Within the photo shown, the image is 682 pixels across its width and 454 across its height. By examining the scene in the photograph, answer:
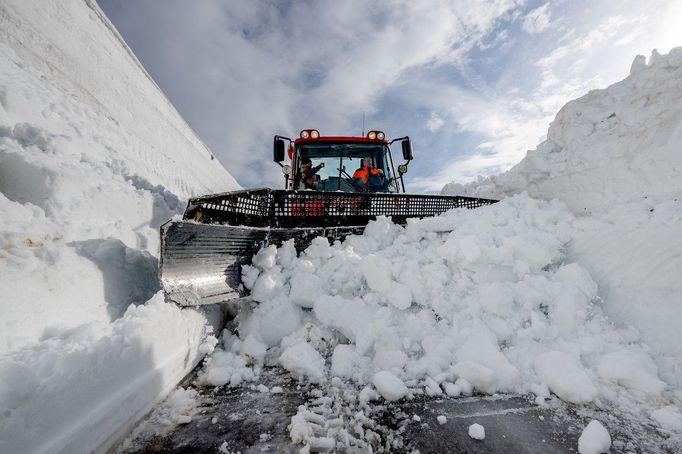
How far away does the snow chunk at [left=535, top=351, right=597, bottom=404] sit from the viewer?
1602 millimetres

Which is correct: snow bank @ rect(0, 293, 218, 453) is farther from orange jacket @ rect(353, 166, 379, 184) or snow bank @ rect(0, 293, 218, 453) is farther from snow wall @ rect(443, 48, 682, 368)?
orange jacket @ rect(353, 166, 379, 184)

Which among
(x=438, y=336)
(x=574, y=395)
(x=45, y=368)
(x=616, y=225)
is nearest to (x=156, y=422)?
(x=45, y=368)

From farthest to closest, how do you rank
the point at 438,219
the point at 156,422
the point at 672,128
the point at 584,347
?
the point at 438,219
the point at 672,128
the point at 584,347
the point at 156,422

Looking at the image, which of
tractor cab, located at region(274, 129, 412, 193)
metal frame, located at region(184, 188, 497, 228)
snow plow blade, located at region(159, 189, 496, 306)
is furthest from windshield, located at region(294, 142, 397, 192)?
snow plow blade, located at region(159, 189, 496, 306)

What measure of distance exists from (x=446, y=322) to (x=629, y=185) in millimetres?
2393

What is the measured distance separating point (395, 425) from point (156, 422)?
1.05m

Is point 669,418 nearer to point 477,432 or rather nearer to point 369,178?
point 477,432

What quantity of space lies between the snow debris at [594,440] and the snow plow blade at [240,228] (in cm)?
197

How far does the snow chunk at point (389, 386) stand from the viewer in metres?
1.61

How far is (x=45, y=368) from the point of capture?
1.06 meters

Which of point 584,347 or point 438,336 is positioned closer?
point 584,347

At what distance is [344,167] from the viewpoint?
5.06 metres

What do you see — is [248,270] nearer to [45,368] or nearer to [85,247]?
[85,247]

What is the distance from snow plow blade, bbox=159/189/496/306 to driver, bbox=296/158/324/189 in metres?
1.54
